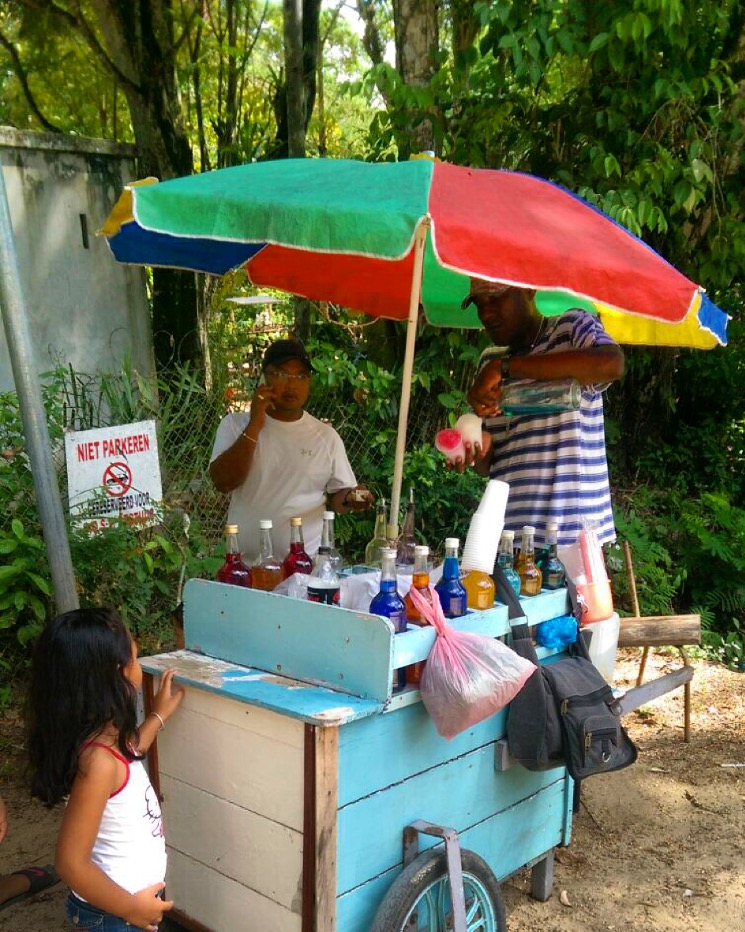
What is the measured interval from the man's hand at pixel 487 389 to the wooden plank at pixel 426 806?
3.67 feet

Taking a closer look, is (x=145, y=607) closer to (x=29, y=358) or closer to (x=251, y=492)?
(x=251, y=492)

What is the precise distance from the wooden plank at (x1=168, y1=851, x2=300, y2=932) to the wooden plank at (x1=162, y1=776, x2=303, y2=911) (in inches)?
0.8

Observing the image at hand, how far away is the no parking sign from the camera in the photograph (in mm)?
3592

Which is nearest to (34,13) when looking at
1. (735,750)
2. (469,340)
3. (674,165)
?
(469,340)

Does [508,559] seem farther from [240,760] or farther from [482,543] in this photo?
[240,760]

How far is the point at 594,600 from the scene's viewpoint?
290 centimetres

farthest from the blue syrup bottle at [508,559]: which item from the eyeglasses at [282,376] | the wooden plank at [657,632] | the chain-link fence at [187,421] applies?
the chain-link fence at [187,421]

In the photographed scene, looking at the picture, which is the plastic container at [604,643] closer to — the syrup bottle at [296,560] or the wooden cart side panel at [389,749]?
the wooden cart side panel at [389,749]

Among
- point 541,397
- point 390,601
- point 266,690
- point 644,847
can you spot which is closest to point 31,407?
point 266,690

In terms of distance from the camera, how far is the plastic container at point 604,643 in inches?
115

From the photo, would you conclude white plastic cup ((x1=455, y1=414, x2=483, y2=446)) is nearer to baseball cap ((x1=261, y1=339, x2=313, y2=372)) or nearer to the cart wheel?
baseball cap ((x1=261, y1=339, x2=313, y2=372))

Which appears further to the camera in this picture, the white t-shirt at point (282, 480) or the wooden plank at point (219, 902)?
the white t-shirt at point (282, 480)

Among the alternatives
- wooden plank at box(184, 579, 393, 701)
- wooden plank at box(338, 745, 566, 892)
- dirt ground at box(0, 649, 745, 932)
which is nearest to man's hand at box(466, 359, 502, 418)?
wooden plank at box(184, 579, 393, 701)

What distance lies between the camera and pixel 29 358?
2744 millimetres
